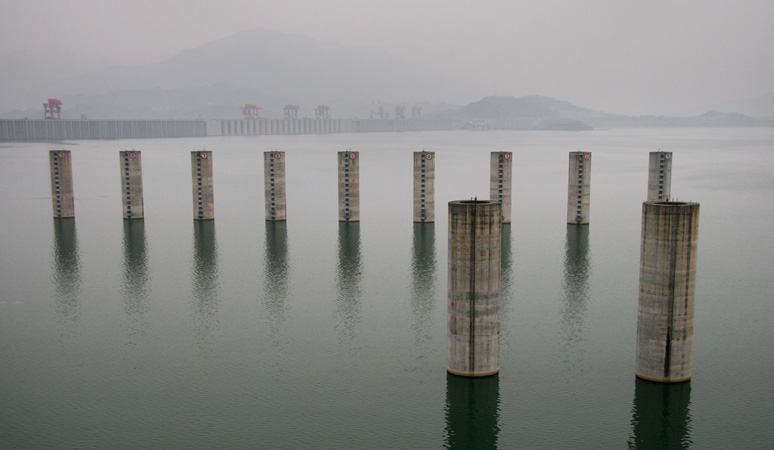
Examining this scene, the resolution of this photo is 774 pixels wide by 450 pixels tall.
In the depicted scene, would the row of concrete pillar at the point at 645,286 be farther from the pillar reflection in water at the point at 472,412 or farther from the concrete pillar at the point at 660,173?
the concrete pillar at the point at 660,173

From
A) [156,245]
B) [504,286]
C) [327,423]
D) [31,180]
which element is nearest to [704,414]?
[327,423]

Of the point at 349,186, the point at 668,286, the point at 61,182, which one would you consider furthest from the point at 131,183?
the point at 668,286

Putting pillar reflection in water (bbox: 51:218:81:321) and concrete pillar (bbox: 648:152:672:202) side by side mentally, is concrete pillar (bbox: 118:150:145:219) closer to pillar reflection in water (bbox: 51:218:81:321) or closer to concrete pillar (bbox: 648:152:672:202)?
pillar reflection in water (bbox: 51:218:81:321)

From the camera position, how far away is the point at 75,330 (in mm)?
43000

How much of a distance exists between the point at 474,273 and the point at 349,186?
4987 centimetres

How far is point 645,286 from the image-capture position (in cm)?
3234

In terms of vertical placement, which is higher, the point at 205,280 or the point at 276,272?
the point at 276,272

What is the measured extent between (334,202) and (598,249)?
4508 centimetres

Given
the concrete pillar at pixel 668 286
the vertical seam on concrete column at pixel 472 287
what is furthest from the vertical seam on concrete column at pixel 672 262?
the vertical seam on concrete column at pixel 472 287

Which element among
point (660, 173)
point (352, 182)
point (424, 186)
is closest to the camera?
point (424, 186)

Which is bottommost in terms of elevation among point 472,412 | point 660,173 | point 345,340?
point 472,412

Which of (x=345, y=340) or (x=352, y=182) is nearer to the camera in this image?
(x=345, y=340)

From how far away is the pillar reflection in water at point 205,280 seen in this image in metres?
44.5

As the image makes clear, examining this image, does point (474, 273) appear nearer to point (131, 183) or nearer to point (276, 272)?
point (276, 272)
